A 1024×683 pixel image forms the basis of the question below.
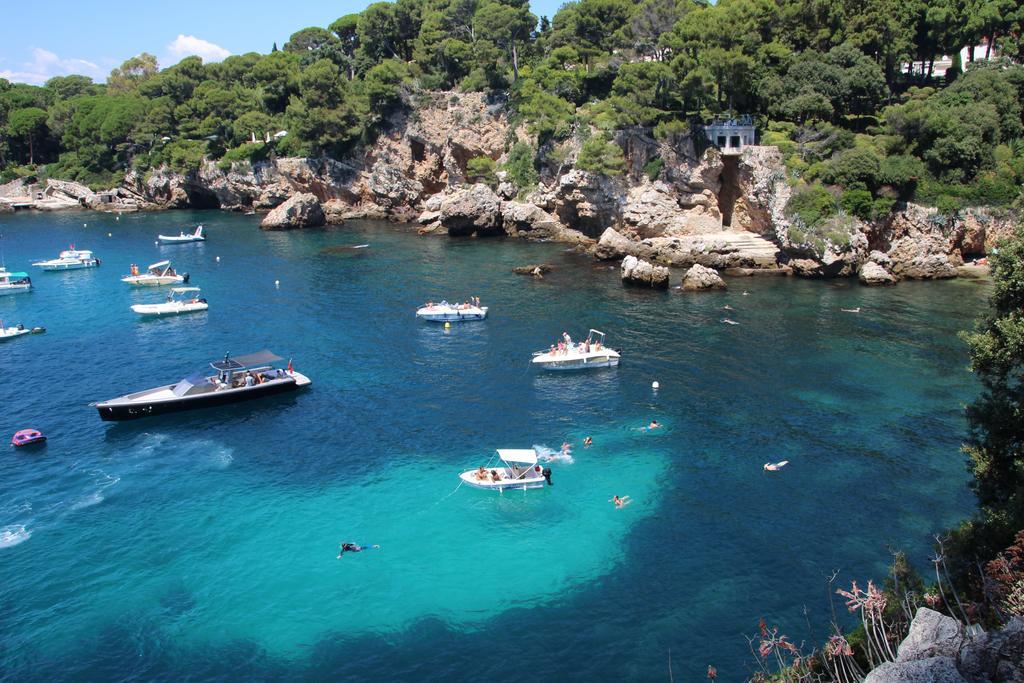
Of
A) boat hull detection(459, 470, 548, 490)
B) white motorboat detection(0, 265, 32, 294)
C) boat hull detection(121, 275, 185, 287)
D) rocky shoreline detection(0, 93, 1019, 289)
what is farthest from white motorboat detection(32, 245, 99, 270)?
boat hull detection(459, 470, 548, 490)

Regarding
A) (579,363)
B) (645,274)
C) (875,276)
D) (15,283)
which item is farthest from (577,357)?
(15,283)

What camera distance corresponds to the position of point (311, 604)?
3142 cm

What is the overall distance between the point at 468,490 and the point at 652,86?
218 ft

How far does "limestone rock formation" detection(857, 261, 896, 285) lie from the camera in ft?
247

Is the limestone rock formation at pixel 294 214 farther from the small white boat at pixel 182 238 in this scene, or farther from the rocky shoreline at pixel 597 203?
the small white boat at pixel 182 238

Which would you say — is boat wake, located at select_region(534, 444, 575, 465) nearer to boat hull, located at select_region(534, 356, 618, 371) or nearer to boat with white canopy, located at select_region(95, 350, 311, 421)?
boat hull, located at select_region(534, 356, 618, 371)

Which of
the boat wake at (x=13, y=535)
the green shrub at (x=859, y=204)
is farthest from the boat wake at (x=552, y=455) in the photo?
the green shrub at (x=859, y=204)

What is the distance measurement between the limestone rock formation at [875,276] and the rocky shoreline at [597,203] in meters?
0.16

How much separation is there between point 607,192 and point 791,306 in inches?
1225

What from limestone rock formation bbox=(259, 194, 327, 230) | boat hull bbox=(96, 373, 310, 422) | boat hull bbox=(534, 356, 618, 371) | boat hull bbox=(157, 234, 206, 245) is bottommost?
boat hull bbox=(96, 373, 310, 422)

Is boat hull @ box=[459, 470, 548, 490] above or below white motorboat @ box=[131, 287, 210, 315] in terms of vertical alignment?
below

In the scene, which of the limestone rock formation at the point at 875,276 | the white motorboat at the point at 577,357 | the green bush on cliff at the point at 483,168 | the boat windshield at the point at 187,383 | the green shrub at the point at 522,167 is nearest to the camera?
the boat windshield at the point at 187,383

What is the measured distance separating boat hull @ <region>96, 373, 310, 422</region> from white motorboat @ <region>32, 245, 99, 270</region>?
5450cm

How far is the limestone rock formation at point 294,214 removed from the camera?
11669 cm
